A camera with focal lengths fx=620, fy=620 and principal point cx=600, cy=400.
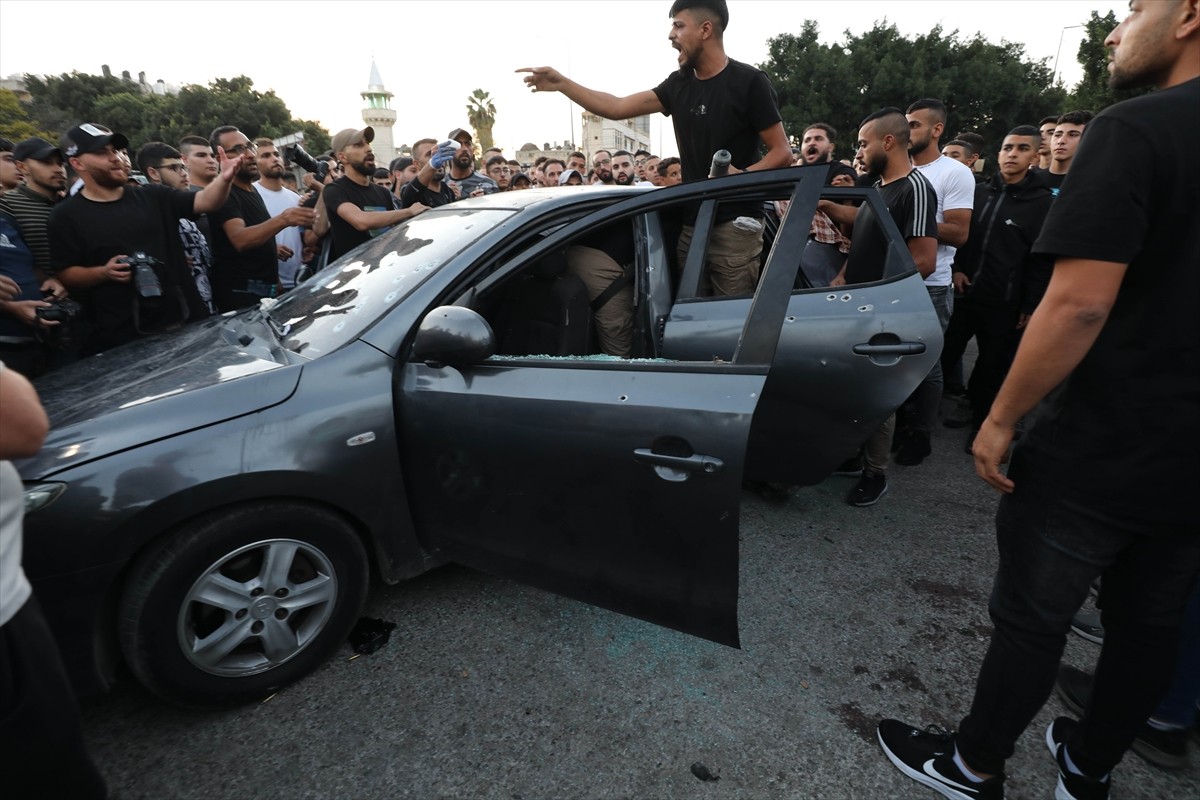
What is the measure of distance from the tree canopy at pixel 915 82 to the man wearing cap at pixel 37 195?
1086 inches

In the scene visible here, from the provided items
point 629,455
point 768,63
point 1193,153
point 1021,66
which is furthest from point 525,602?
point 1021,66

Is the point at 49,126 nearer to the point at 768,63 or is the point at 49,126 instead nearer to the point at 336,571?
the point at 768,63

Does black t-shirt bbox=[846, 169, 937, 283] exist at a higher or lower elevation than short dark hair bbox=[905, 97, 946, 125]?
lower

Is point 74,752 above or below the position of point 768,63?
below

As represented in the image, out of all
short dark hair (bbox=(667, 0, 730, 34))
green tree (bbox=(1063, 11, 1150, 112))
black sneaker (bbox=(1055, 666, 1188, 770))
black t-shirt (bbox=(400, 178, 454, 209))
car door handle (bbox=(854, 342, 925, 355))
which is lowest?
black sneaker (bbox=(1055, 666, 1188, 770))

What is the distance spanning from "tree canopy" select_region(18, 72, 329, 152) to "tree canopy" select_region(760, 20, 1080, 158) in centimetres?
3106

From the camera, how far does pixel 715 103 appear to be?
317 cm

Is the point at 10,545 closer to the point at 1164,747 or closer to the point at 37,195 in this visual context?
the point at 1164,747

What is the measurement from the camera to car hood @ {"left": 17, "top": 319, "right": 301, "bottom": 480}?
1665 millimetres

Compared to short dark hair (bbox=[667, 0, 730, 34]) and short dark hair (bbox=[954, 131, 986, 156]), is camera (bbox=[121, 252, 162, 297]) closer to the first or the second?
short dark hair (bbox=[667, 0, 730, 34])

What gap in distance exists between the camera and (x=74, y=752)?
106 centimetres

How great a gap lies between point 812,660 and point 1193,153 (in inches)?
68.2

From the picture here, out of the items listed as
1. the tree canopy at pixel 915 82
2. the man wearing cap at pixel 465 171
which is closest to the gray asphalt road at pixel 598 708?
the man wearing cap at pixel 465 171

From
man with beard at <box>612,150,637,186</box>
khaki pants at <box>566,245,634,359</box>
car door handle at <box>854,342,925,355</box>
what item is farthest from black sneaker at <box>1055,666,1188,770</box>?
man with beard at <box>612,150,637,186</box>
